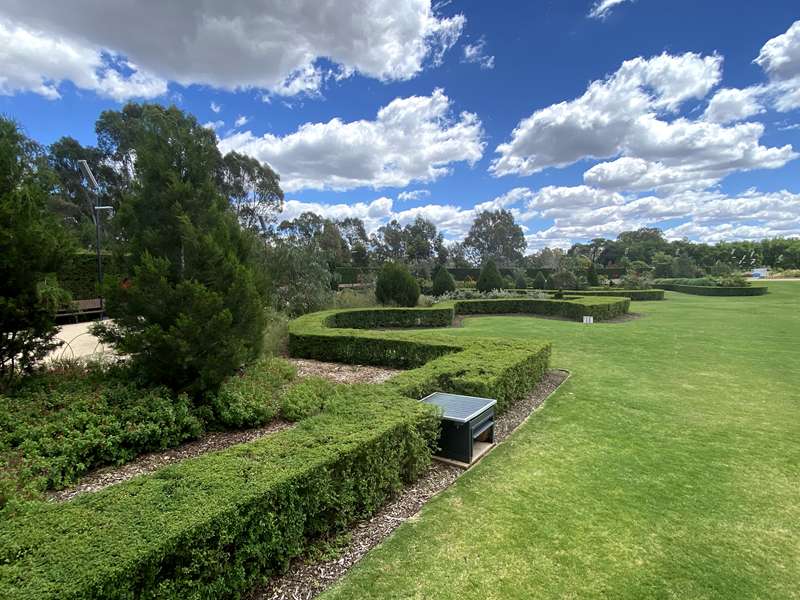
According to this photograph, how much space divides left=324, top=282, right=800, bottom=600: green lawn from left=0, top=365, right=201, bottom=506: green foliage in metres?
2.62

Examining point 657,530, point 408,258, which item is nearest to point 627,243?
point 408,258

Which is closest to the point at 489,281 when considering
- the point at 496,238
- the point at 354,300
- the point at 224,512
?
the point at 354,300

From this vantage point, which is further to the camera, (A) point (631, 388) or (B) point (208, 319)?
(A) point (631, 388)

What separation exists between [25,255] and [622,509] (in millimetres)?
6177

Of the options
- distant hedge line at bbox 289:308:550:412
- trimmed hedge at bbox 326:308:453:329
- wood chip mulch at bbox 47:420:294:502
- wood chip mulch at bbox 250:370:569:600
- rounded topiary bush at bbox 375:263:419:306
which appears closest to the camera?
wood chip mulch at bbox 250:370:569:600

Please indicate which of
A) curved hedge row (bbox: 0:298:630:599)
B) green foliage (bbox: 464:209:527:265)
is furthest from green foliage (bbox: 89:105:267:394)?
green foliage (bbox: 464:209:527:265)

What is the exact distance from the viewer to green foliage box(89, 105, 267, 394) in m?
4.32

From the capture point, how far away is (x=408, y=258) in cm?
5353

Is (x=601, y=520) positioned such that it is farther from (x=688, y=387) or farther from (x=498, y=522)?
(x=688, y=387)

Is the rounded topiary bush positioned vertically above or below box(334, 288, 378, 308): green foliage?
above

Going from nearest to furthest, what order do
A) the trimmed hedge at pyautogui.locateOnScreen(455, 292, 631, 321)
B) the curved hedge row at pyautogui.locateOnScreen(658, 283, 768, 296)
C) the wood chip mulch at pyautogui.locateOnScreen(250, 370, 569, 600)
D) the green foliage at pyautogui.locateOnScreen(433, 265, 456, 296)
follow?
1. the wood chip mulch at pyautogui.locateOnScreen(250, 370, 569, 600)
2. the trimmed hedge at pyautogui.locateOnScreen(455, 292, 631, 321)
3. the green foliage at pyautogui.locateOnScreen(433, 265, 456, 296)
4. the curved hedge row at pyautogui.locateOnScreen(658, 283, 768, 296)

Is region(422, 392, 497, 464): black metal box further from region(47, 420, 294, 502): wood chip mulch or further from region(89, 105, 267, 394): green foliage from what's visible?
region(89, 105, 267, 394): green foliage

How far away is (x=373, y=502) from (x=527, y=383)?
366 cm

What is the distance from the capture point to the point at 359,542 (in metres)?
2.71
